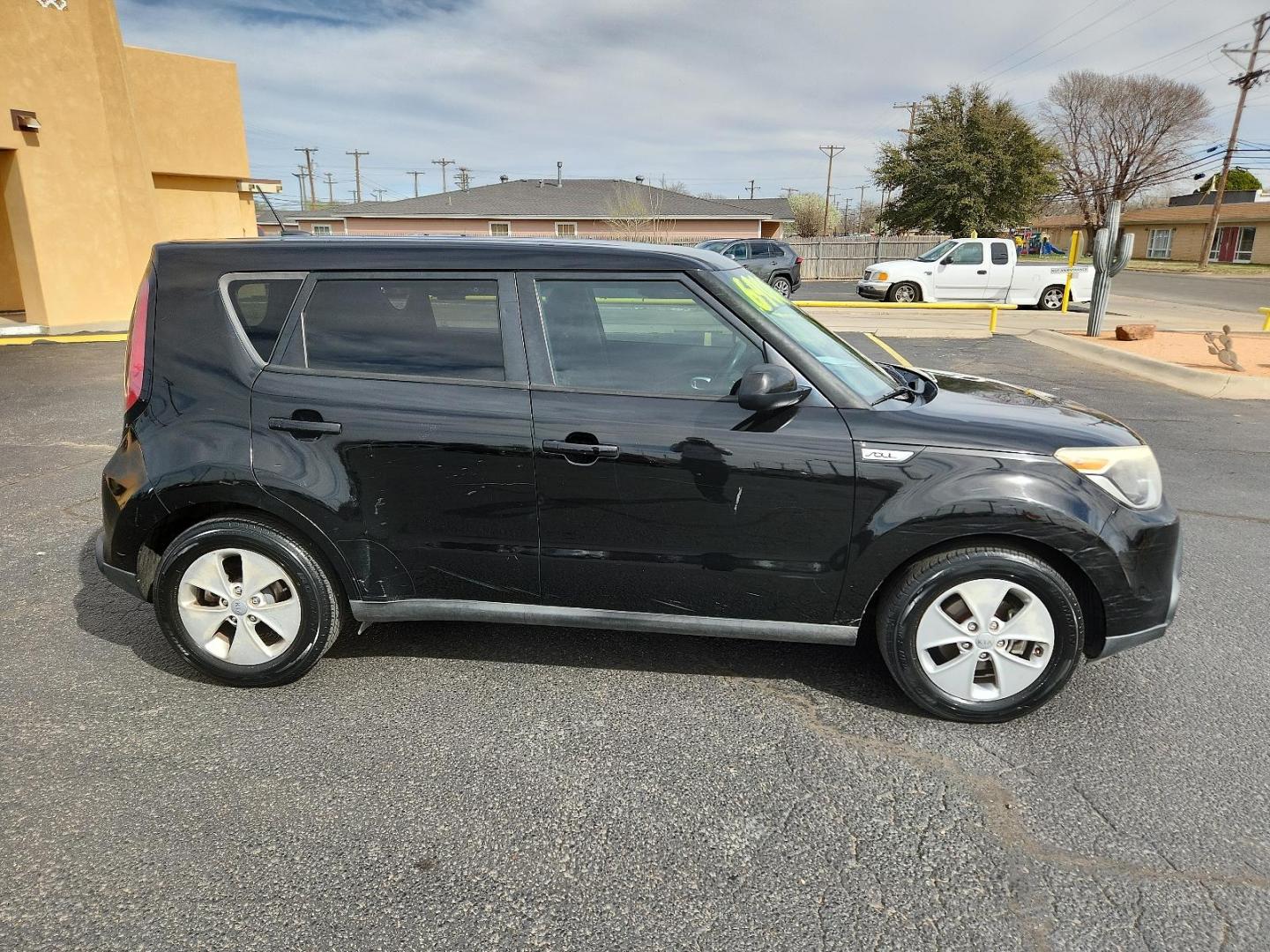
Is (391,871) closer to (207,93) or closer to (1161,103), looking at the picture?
(207,93)

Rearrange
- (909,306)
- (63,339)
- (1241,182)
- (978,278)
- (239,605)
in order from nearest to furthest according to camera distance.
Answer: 1. (239,605)
2. (63,339)
3. (909,306)
4. (978,278)
5. (1241,182)

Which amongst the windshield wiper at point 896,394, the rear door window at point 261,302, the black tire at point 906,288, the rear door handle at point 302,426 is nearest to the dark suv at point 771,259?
the black tire at point 906,288

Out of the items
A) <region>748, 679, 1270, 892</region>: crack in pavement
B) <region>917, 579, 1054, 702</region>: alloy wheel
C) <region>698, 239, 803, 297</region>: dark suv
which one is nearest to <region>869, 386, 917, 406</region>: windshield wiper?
<region>917, 579, 1054, 702</region>: alloy wheel

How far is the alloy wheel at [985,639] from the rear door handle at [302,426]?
7.80ft

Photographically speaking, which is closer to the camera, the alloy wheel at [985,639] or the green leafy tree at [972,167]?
the alloy wheel at [985,639]

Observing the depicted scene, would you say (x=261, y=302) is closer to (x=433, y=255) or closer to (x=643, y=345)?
(x=433, y=255)

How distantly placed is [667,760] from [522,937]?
2.92 ft

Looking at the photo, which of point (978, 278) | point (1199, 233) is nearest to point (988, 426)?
point (978, 278)

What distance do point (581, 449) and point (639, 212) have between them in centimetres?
4439

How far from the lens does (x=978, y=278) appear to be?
21.3 metres

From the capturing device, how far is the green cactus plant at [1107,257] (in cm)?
1404

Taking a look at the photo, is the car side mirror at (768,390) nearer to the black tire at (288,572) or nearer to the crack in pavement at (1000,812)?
the crack in pavement at (1000,812)

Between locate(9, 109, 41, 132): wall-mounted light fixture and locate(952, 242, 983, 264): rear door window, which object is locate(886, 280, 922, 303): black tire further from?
locate(9, 109, 41, 132): wall-mounted light fixture

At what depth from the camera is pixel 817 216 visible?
81.8 meters
